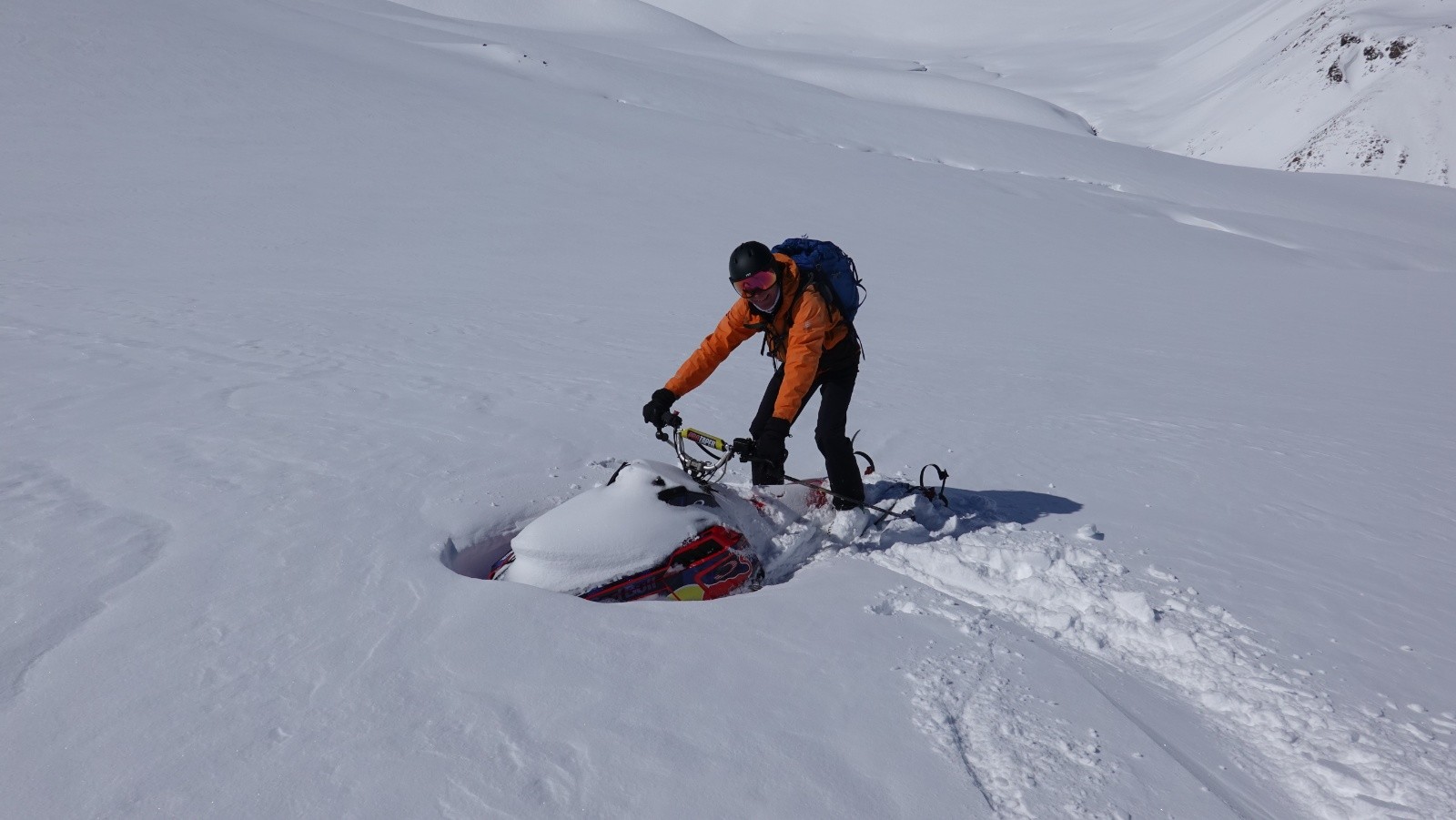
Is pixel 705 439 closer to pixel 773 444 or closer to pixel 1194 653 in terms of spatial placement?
pixel 773 444

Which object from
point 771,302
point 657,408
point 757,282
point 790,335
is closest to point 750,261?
→ point 757,282

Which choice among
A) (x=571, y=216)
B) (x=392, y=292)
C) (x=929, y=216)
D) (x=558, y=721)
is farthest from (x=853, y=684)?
(x=929, y=216)

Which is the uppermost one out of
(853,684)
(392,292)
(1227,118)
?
(1227,118)

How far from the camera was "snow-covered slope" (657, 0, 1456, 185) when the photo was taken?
41562mm

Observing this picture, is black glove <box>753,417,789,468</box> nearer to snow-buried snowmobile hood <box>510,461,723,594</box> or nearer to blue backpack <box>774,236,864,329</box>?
snow-buried snowmobile hood <box>510,461,723,594</box>

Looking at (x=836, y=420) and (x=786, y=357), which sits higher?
(x=786, y=357)

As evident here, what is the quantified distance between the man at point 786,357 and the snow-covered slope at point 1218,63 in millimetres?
46142

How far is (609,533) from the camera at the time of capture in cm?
372

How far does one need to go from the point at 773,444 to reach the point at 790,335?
57cm

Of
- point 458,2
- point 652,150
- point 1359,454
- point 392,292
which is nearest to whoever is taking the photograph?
point 1359,454

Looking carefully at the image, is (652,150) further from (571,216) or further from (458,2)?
(458,2)

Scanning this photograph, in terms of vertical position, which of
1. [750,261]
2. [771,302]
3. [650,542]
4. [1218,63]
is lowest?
[650,542]

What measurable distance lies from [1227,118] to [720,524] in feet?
175

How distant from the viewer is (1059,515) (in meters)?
5.05
